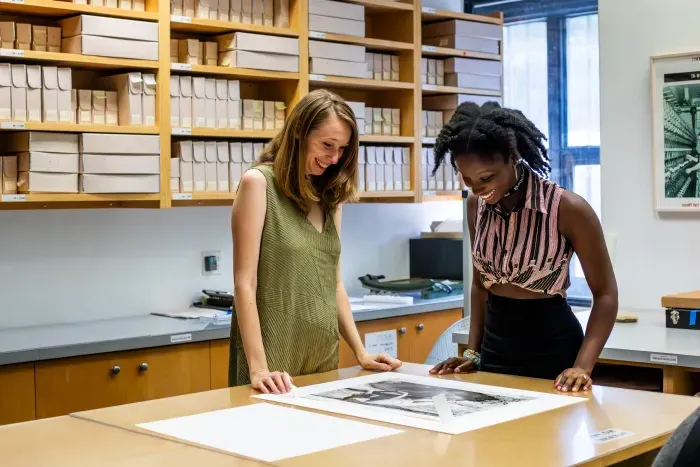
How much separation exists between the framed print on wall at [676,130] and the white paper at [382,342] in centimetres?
136

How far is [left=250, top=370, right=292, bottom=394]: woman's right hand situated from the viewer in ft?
7.14

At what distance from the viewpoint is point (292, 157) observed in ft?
7.91

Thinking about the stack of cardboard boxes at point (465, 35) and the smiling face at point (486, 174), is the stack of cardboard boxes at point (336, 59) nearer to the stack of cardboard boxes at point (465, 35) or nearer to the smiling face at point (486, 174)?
the stack of cardboard boxes at point (465, 35)

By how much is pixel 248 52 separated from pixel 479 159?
85.7 inches

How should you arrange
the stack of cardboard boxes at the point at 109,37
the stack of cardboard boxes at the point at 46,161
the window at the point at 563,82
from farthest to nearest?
the window at the point at 563,82 < the stack of cardboard boxes at the point at 109,37 < the stack of cardboard boxes at the point at 46,161

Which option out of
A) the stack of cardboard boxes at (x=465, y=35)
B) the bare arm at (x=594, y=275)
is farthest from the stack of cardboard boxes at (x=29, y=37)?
the bare arm at (x=594, y=275)

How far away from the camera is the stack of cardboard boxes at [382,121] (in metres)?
4.85

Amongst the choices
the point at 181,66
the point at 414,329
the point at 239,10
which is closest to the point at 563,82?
the point at 414,329

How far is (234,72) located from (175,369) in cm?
131

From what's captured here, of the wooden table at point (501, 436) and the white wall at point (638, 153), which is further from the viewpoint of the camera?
the white wall at point (638, 153)

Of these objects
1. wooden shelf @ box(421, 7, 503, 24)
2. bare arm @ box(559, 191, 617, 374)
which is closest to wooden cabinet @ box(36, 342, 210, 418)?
bare arm @ box(559, 191, 617, 374)

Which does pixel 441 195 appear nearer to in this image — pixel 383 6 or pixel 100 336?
pixel 383 6

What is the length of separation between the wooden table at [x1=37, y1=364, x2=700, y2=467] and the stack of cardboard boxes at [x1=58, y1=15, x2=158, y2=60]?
1984 mm

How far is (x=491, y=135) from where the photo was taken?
2258mm
